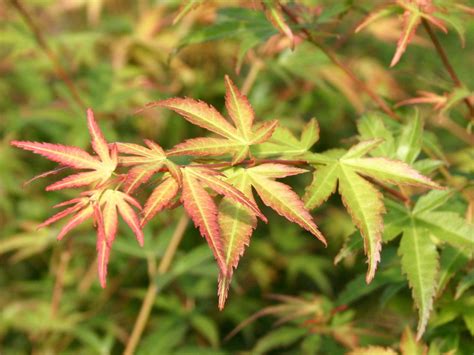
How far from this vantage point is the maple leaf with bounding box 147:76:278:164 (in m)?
0.94

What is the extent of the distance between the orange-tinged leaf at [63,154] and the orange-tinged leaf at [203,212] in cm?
12

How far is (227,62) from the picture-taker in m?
2.44

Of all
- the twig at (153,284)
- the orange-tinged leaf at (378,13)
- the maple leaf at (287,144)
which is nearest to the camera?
the maple leaf at (287,144)

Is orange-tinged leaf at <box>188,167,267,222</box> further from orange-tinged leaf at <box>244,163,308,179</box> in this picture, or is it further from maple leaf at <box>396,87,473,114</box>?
maple leaf at <box>396,87,473,114</box>

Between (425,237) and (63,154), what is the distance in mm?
572

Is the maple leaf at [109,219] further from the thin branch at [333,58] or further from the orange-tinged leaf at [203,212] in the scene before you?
the thin branch at [333,58]

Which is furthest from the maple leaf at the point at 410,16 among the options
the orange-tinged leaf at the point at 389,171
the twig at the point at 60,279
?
the twig at the point at 60,279

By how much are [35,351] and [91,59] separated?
979 millimetres

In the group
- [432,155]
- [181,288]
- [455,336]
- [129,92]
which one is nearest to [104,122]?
[129,92]

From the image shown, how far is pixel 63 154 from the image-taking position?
0.87 m

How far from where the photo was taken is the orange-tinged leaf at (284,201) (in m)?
0.88

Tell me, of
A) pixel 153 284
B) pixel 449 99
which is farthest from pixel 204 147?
pixel 153 284

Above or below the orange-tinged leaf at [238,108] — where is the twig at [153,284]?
below

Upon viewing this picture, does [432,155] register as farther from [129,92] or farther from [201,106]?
[129,92]
